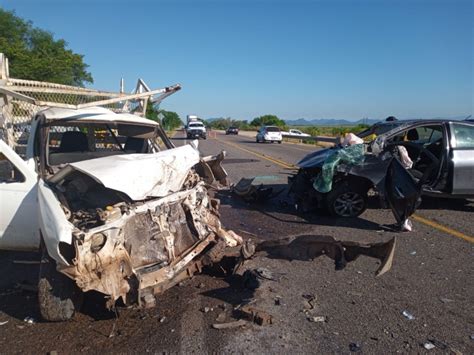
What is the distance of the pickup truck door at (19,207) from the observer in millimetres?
4238

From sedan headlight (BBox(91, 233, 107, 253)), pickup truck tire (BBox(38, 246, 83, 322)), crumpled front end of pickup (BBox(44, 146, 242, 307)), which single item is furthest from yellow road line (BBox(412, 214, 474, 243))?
pickup truck tire (BBox(38, 246, 83, 322))

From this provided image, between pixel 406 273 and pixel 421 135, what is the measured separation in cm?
455

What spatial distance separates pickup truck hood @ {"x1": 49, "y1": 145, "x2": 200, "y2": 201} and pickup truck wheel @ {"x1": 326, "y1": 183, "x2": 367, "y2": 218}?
3170 millimetres

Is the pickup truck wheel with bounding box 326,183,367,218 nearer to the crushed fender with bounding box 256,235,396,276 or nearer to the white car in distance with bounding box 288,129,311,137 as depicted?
the crushed fender with bounding box 256,235,396,276

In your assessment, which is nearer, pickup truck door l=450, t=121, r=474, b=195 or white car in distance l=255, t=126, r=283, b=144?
pickup truck door l=450, t=121, r=474, b=195

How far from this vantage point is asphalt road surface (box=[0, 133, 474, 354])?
3344 millimetres

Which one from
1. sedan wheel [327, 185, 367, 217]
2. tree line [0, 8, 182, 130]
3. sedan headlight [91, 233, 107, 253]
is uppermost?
tree line [0, 8, 182, 130]

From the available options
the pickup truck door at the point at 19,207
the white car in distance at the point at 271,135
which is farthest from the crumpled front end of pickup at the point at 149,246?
the white car in distance at the point at 271,135

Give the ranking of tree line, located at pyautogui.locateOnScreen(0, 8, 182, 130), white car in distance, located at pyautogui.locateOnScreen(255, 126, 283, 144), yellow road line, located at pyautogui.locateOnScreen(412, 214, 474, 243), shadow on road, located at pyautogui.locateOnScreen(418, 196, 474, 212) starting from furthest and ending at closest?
white car in distance, located at pyautogui.locateOnScreen(255, 126, 283, 144)
tree line, located at pyautogui.locateOnScreen(0, 8, 182, 130)
shadow on road, located at pyautogui.locateOnScreen(418, 196, 474, 212)
yellow road line, located at pyautogui.locateOnScreen(412, 214, 474, 243)

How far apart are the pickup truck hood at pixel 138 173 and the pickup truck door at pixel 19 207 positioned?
1.28 ft

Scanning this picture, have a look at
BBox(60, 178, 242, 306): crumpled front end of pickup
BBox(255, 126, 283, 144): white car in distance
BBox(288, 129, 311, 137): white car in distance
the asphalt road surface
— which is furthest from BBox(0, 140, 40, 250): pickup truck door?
BBox(255, 126, 283, 144): white car in distance

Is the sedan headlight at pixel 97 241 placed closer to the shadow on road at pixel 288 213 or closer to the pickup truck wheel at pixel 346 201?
the shadow on road at pixel 288 213

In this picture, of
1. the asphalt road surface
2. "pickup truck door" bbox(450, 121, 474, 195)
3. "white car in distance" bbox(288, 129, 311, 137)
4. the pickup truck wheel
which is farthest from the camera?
"white car in distance" bbox(288, 129, 311, 137)

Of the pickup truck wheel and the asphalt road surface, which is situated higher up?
the pickup truck wheel
